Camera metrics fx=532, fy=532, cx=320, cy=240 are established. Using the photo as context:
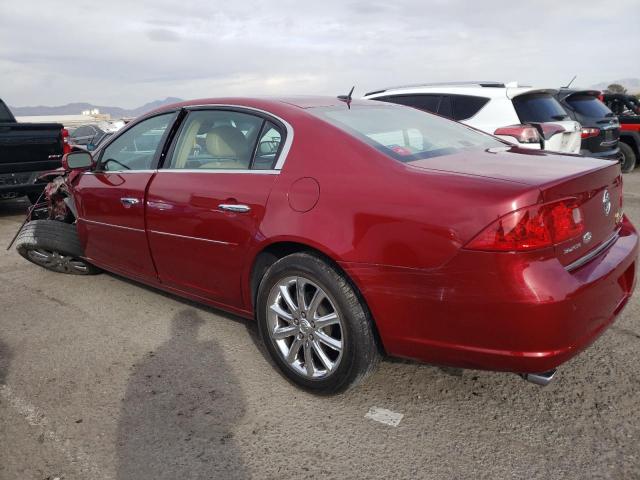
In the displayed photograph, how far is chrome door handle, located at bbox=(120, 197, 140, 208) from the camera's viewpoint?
3607mm

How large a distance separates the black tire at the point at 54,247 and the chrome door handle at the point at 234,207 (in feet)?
7.16

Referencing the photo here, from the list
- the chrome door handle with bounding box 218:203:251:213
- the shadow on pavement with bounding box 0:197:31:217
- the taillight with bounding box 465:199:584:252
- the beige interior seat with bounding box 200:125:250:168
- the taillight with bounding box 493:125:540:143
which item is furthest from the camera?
the shadow on pavement with bounding box 0:197:31:217

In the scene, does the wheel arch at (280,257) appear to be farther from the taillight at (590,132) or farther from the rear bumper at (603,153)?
the taillight at (590,132)

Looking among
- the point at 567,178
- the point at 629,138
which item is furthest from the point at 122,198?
the point at 629,138

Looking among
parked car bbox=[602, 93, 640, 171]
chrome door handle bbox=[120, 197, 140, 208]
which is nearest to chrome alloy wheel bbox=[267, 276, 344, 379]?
chrome door handle bbox=[120, 197, 140, 208]

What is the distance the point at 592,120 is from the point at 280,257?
785 cm

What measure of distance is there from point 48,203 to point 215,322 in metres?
2.59

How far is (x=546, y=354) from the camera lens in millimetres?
2133

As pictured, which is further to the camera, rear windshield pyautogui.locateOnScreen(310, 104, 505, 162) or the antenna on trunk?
the antenna on trunk

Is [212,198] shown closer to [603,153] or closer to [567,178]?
[567,178]

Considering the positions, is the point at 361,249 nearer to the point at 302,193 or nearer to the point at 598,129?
the point at 302,193

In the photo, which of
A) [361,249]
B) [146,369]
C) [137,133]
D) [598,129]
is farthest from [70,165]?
[598,129]

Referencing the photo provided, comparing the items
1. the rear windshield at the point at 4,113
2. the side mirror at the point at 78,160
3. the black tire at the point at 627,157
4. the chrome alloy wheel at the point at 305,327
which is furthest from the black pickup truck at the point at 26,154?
the black tire at the point at 627,157

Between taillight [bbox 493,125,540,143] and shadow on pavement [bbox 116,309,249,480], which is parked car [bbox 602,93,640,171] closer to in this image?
taillight [bbox 493,125,540,143]
